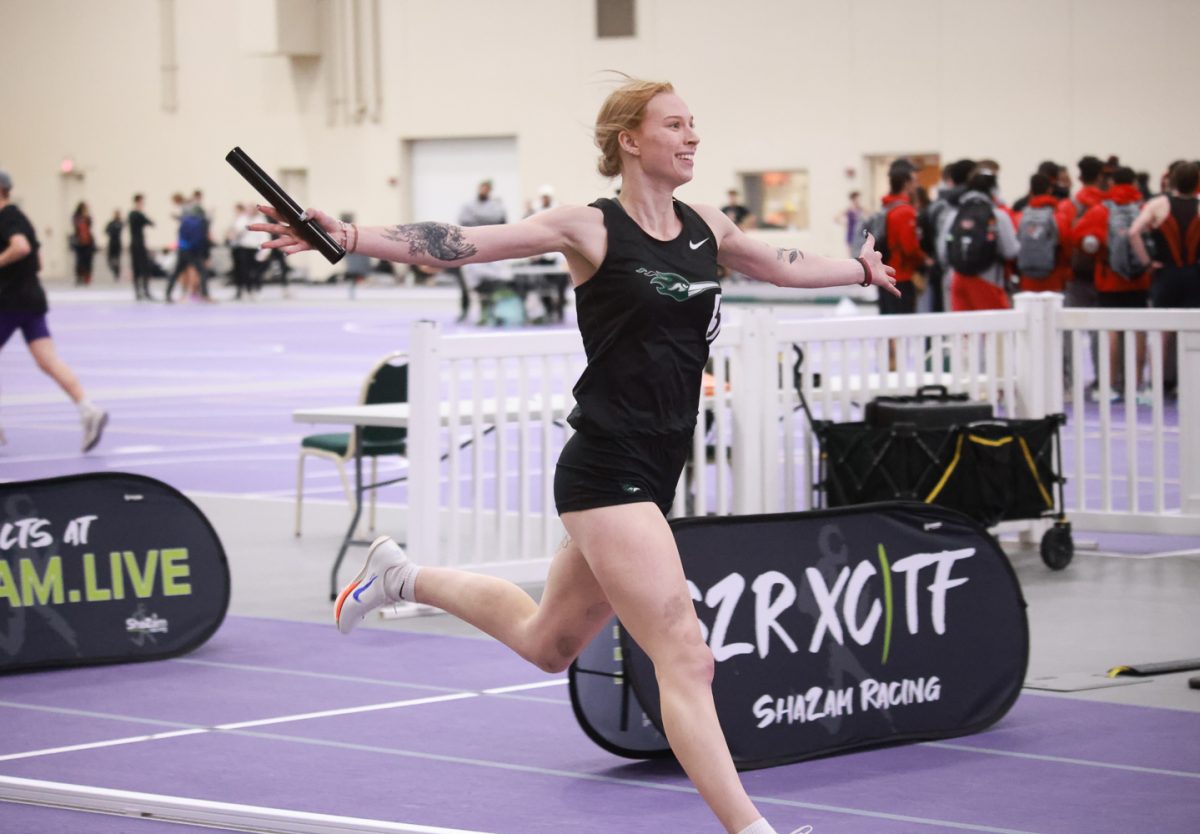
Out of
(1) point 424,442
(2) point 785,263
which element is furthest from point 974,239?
(2) point 785,263

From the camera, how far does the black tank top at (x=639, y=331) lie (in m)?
4.22

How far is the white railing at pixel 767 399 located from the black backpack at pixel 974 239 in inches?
152

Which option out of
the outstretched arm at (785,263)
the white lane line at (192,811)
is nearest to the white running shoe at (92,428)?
the white lane line at (192,811)

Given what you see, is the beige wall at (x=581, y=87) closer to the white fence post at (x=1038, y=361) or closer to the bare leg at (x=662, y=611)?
the white fence post at (x=1038, y=361)

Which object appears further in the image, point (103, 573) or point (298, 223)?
point (103, 573)

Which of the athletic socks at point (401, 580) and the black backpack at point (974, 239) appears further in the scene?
the black backpack at point (974, 239)

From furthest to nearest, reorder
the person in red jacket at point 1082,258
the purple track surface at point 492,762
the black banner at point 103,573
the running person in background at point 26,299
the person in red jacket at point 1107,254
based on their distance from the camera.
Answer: the person in red jacket at point 1082,258
the person in red jacket at point 1107,254
the running person in background at point 26,299
the black banner at point 103,573
the purple track surface at point 492,762

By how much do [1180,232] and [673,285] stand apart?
11034mm

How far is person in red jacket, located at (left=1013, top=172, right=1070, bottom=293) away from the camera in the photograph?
15625mm

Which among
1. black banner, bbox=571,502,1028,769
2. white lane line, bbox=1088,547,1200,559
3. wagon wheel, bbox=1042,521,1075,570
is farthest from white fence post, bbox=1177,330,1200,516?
black banner, bbox=571,502,1028,769

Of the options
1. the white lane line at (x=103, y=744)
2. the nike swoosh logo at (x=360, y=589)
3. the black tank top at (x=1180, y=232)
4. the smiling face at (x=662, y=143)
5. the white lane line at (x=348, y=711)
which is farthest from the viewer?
the black tank top at (x=1180, y=232)

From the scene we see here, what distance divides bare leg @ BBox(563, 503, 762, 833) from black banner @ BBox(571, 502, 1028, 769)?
3.48 feet

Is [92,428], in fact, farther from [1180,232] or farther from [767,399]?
[1180,232]

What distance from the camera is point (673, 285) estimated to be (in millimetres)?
4242
